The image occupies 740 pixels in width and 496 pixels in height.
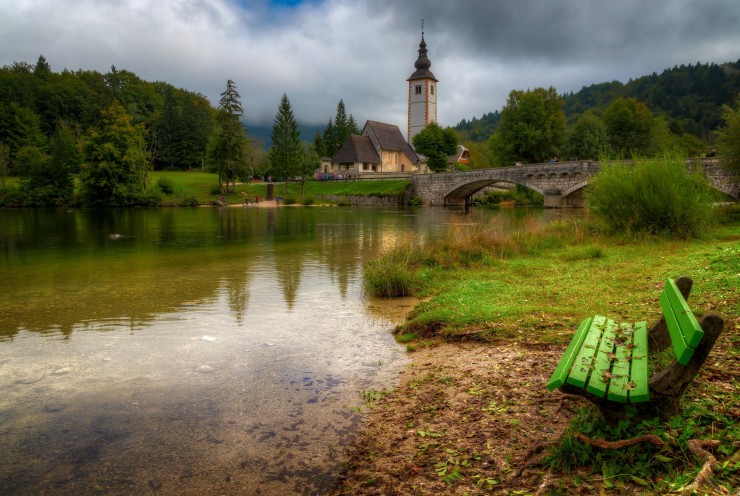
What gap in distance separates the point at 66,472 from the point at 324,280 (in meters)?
9.01

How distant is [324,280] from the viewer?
13.0m

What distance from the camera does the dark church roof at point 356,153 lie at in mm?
84000

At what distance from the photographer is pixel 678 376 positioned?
3248mm

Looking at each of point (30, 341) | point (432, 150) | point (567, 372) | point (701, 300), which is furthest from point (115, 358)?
point (432, 150)

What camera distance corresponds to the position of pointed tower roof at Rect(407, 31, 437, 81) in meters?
89.5

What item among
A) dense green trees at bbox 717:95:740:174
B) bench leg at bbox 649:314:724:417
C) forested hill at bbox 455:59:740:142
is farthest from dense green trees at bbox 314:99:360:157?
bench leg at bbox 649:314:724:417

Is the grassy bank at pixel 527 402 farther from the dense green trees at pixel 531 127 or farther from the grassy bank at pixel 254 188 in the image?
the grassy bank at pixel 254 188

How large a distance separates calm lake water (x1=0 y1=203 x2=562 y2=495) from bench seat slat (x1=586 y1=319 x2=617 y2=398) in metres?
2.11

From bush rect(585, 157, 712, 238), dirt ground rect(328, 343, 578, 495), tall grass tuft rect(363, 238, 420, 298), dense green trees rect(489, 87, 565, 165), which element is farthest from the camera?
dense green trees rect(489, 87, 565, 165)

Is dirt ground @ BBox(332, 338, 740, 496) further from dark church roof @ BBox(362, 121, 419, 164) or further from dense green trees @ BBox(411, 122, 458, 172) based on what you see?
dark church roof @ BBox(362, 121, 419, 164)

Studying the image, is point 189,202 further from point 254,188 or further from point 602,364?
point 602,364

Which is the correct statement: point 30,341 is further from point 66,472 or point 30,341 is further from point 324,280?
point 324,280

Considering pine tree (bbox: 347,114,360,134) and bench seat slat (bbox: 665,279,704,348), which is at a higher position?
pine tree (bbox: 347,114,360,134)

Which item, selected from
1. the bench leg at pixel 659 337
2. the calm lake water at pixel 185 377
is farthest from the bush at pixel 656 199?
the bench leg at pixel 659 337
